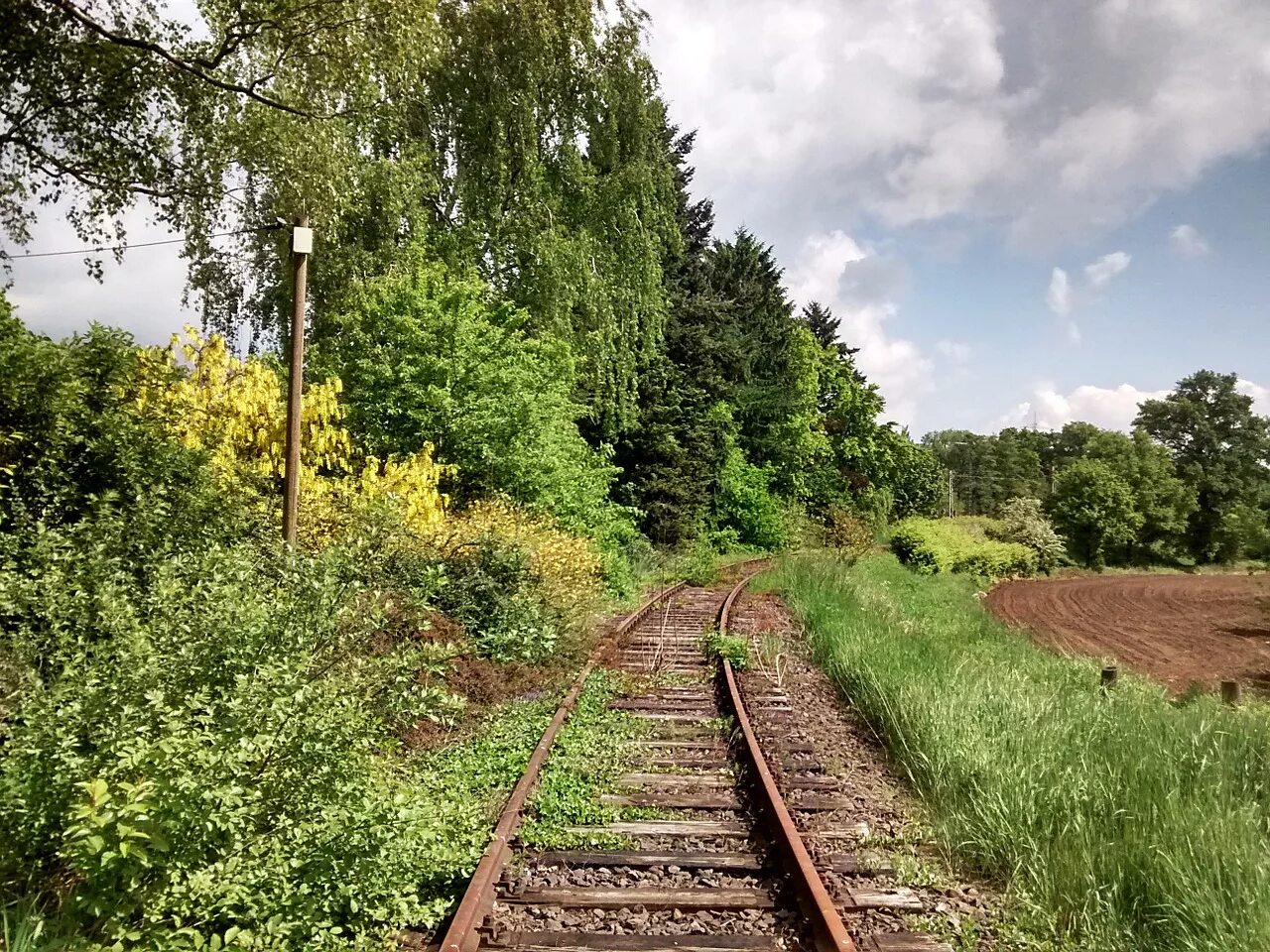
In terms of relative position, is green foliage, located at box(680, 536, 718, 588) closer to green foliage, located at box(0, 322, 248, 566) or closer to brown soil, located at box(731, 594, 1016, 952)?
brown soil, located at box(731, 594, 1016, 952)

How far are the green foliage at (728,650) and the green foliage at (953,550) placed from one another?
2023 centimetres

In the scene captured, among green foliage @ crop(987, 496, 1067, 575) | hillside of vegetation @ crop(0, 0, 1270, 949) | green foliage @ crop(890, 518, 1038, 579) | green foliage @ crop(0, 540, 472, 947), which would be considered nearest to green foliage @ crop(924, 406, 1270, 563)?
green foliage @ crop(987, 496, 1067, 575)

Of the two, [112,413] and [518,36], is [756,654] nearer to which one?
[112,413]

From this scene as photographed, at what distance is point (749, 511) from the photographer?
34.0 metres

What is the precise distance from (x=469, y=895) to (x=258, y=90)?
956 centimetres

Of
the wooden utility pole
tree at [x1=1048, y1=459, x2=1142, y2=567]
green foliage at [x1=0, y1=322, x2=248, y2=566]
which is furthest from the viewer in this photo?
tree at [x1=1048, y1=459, x2=1142, y2=567]

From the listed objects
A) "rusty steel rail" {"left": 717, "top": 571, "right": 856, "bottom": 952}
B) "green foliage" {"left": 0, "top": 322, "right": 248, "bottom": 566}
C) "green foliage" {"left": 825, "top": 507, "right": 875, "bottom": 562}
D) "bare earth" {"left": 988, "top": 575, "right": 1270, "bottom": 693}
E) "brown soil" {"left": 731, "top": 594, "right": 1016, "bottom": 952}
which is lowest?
"bare earth" {"left": 988, "top": 575, "right": 1270, "bottom": 693}

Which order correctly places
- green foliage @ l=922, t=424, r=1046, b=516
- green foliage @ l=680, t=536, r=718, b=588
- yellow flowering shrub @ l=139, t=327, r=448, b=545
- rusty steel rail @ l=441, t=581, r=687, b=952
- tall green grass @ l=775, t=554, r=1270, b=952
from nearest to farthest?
rusty steel rail @ l=441, t=581, r=687, b=952 → tall green grass @ l=775, t=554, r=1270, b=952 → yellow flowering shrub @ l=139, t=327, r=448, b=545 → green foliage @ l=680, t=536, r=718, b=588 → green foliage @ l=922, t=424, r=1046, b=516

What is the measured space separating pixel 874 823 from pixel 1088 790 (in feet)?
4.55

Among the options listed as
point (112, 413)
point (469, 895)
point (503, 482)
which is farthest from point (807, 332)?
point (469, 895)

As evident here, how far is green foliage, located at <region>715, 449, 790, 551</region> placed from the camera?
1313 inches

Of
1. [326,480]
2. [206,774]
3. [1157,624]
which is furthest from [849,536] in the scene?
[206,774]

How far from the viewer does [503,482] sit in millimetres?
14203

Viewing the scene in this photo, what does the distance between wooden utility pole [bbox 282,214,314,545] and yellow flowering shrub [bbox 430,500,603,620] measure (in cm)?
224
